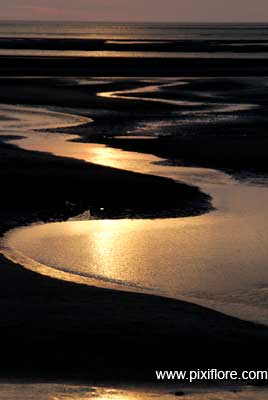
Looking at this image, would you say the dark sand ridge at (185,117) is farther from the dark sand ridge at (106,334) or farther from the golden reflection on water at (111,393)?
the golden reflection on water at (111,393)

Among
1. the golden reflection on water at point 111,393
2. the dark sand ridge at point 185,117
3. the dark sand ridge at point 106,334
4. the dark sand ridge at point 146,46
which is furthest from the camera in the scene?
the dark sand ridge at point 146,46

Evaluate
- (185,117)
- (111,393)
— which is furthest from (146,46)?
(111,393)

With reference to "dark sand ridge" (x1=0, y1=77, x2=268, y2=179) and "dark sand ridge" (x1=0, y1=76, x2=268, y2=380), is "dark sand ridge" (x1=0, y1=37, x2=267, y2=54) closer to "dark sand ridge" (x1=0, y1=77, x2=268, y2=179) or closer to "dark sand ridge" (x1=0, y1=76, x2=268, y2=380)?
"dark sand ridge" (x1=0, y1=77, x2=268, y2=179)

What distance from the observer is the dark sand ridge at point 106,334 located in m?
10.0

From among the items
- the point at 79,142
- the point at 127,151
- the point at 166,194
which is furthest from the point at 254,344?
the point at 79,142

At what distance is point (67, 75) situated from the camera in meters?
66.2

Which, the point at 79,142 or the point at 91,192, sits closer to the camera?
the point at 91,192

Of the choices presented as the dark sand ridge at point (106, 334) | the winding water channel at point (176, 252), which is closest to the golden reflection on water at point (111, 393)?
the dark sand ridge at point (106, 334)

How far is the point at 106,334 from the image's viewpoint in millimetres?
10867

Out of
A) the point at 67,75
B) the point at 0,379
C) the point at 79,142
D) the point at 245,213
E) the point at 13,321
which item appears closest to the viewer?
the point at 0,379

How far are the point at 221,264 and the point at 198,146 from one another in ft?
47.9

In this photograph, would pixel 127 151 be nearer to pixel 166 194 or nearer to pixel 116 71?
pixel 166 194

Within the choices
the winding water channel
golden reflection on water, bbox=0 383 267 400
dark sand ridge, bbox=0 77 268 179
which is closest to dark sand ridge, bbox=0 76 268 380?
golden reflection on water, bbox=0 383 267 400

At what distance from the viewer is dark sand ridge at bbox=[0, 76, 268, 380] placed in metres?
10.0
